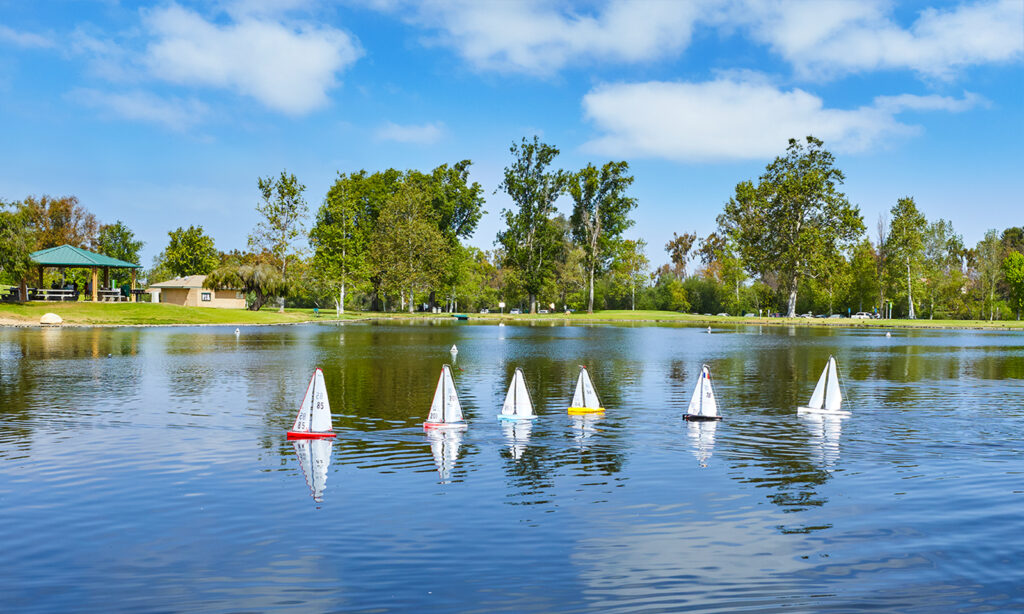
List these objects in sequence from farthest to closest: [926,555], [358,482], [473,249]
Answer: [473,249]
[358,482]
[926,555]

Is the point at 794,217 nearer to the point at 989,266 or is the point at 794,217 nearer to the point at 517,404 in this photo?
the point at 989,266

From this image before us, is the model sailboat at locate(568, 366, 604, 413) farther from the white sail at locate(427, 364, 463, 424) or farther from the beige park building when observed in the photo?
the beige park building

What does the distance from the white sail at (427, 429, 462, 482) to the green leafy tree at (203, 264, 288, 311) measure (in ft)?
351

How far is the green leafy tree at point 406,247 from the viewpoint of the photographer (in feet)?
447

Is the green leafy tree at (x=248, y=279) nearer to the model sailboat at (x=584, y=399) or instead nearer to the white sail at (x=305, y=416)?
the model sailboat at (x=584, y=399)

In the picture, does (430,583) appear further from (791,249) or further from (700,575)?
(791,249)

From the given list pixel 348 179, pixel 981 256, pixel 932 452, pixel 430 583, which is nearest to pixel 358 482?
pixel 430 583

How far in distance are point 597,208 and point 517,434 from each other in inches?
4974

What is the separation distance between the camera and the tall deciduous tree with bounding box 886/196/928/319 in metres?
134

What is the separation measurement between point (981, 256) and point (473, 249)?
106563mm

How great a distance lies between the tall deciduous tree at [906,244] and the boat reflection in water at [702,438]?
125m

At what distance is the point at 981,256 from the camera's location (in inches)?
5989

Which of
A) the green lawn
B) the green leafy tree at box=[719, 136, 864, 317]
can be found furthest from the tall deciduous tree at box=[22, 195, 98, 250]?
the green leafy tree at box=[719, 136, 864, 317]

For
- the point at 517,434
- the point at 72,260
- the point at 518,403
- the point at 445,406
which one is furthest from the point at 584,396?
the point at 72,260
